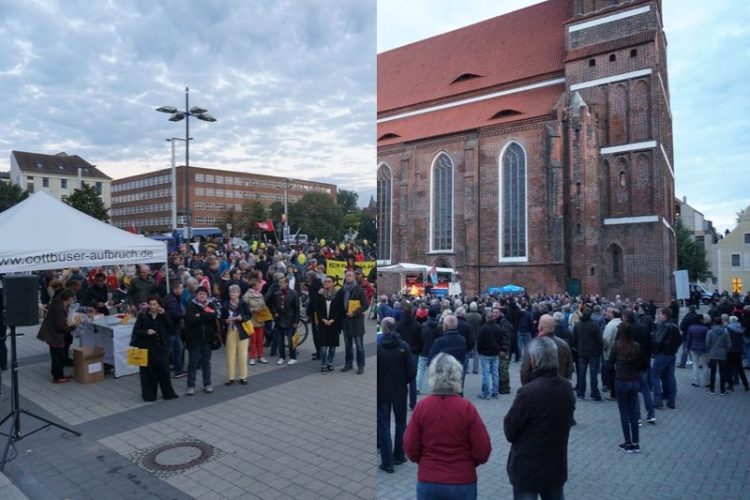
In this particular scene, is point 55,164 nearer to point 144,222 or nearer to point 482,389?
point 144,222

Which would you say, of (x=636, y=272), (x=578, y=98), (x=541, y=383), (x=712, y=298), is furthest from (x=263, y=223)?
(x=636, y=272)

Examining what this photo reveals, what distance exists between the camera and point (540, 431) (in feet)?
7.65

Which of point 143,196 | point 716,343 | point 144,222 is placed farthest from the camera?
point 144,222

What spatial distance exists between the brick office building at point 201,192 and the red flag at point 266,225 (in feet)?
0.89

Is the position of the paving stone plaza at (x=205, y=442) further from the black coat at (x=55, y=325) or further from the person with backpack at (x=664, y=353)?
the person with backpack at (x=664, y=353)

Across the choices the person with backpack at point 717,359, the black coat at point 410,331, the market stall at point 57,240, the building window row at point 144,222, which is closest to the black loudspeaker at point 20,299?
the market stall at point 57,240

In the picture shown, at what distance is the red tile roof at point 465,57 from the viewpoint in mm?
2443

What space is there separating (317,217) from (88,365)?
5.15 meters

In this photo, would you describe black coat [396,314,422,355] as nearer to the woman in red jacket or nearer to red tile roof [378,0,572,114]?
the woman in red jacket

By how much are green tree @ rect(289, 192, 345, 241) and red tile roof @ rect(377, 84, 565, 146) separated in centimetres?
60

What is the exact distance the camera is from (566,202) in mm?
3449

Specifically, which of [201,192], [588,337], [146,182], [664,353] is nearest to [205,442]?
[201,192]

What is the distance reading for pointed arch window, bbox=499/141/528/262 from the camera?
2768mm

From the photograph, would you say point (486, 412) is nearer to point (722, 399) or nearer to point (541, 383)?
point (541, 383)
